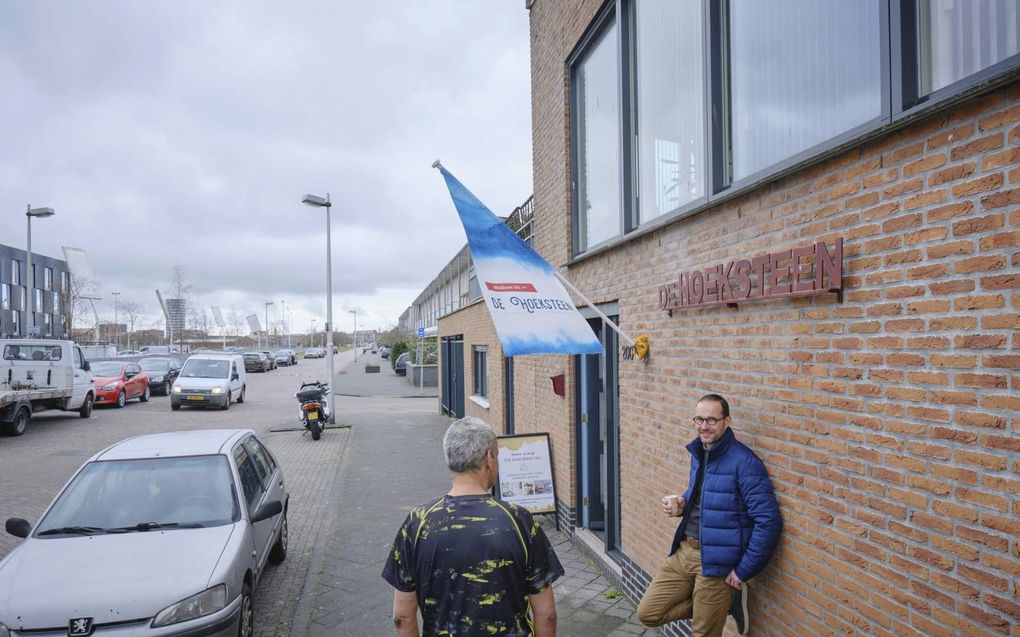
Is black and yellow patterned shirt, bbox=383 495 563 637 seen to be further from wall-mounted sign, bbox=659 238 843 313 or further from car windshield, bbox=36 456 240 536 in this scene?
car windshield, bbox=36 456 240 536

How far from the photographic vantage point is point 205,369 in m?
23.8

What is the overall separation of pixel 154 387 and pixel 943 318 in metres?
31.1

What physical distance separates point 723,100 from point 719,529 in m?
2.62

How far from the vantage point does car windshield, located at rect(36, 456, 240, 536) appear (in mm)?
4906

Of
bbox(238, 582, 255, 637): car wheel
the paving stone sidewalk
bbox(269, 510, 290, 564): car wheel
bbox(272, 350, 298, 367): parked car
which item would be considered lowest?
bbox(272, 350, 298, 367): parked car

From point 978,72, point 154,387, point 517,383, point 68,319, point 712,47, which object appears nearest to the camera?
point 978,72

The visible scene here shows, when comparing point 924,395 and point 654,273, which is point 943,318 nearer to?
point 924,395

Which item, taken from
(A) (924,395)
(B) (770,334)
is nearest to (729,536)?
(B) (770,334)

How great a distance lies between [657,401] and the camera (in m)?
4.93

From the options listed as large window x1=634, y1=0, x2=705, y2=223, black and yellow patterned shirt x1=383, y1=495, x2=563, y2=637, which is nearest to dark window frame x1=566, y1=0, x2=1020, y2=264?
large window x1=634, y1=0, x2=705, y2=223

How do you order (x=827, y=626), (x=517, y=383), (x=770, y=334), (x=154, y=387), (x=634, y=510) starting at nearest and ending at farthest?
(x=827, y=626), (x=770, y=334), (x=634, y=510), (x=517, y=383), (x=154, y=387)

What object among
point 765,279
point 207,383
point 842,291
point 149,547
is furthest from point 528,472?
point 207,383

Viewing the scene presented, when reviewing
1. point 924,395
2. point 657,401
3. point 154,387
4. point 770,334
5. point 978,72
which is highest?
point 978,72

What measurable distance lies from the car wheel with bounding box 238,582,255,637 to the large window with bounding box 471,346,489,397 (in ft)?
32.6
